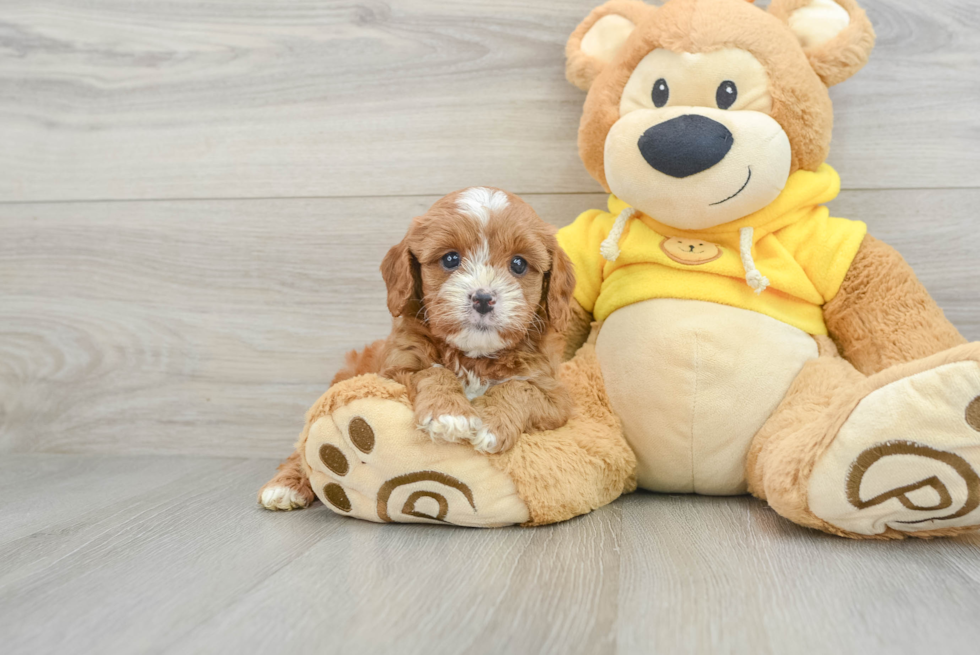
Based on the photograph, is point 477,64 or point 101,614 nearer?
point 101,614

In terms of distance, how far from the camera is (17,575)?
0.96 metres

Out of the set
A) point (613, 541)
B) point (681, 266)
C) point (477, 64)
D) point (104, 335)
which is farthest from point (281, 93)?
point (613, 541)

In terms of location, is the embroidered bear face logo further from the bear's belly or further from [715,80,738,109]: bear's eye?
[715,80,738,109]: bear's eye

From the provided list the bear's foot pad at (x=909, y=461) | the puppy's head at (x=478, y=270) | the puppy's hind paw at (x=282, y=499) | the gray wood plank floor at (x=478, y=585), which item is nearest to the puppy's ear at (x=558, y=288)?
the puppy's head at (x=478, y=270)

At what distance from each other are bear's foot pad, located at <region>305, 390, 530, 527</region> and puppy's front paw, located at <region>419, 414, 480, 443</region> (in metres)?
0.03

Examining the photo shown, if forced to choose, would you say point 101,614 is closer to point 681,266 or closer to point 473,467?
point 473,467

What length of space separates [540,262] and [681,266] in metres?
0.28

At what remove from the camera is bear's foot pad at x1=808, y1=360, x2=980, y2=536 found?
A: 898 mm

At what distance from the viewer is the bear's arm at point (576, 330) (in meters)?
1.37

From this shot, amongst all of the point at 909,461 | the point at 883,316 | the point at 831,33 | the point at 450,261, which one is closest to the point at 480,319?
the point at 450,261

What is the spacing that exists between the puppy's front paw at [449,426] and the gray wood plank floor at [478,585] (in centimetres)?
15

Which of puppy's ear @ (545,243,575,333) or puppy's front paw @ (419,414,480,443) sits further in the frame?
puppy's ear @ (545,243,575,333)

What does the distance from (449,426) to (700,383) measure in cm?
44

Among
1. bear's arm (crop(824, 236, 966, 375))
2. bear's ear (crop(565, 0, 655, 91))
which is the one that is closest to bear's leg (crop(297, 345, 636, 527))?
bear's arm (crop(824, 236, 966, 375))
